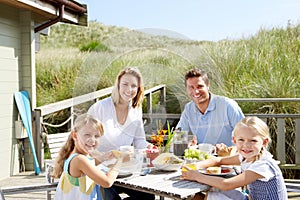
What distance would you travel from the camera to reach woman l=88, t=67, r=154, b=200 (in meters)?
1.98

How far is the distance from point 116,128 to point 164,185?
17.1 inches

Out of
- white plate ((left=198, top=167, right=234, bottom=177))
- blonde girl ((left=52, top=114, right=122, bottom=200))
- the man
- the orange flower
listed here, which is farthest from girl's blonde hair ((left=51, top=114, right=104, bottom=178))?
white plate ((left=198, top=167, right=234, bottom=177))

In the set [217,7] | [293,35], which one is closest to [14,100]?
[293,35]

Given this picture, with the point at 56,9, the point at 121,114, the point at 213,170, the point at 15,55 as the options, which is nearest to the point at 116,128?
the point at 121,114

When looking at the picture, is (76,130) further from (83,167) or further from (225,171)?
(225,171)

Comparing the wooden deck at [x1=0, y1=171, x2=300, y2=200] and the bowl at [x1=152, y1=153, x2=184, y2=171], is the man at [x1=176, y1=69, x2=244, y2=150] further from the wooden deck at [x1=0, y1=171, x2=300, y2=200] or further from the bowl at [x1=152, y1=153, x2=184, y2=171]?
the wooden deck at [x1=0, y1=171, x2=300, y2=200]

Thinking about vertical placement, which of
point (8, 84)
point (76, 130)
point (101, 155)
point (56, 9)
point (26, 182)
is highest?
point (56, 9)

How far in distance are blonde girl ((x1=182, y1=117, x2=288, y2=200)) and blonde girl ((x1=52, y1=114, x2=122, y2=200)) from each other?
0.38 metres

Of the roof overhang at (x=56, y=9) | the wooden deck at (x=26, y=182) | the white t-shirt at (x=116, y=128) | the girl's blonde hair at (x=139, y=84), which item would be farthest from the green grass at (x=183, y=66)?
the wooden deck at (x=26, y=182)

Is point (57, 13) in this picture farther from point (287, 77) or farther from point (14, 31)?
point (287, 77)

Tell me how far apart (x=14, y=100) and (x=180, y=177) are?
352 cm

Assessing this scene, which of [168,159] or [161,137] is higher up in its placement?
[161,137]

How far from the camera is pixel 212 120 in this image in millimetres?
2168

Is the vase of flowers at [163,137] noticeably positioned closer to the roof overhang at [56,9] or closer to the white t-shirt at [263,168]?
the white t-shirt at [263,168]
